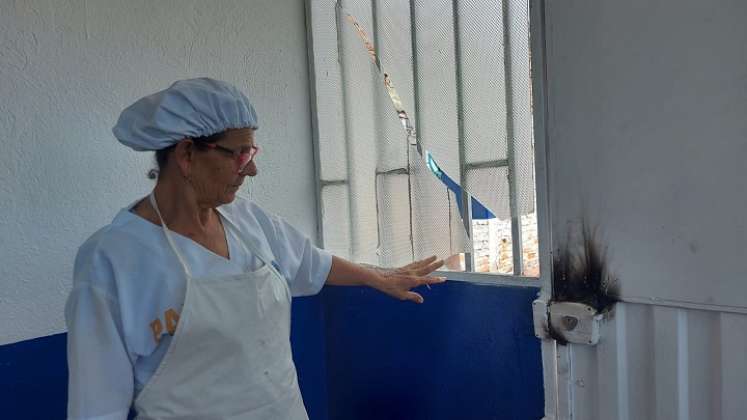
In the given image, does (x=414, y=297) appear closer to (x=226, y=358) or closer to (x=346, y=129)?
(x=226, y=358)

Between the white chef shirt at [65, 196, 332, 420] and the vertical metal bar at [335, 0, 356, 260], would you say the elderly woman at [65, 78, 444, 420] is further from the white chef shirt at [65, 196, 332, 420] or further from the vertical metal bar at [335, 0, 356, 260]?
the vertical metal bar at [335, 0, 356, 260]

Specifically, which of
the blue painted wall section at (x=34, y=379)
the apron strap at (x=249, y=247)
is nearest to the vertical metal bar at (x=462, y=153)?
the apron strap at (x=249, y=247)

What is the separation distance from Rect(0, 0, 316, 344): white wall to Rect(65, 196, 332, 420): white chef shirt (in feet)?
1.49

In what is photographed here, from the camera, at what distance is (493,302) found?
1659 mm

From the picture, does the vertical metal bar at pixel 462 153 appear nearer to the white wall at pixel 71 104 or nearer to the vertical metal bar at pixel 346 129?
the vertical metal bar at pixel 346 129

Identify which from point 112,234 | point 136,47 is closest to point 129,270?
point 112,234

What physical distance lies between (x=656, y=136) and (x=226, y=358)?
1.05 metres

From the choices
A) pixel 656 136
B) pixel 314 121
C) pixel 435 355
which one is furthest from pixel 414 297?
pixel 314 121

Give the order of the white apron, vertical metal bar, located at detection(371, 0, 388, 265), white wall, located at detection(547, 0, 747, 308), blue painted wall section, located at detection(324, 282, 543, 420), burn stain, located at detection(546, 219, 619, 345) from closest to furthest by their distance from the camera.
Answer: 1. white wall, located at detection(547, 0, 747, 308)
2. the white apron
3. burn stain, located at detection(546, 219, 619, 345)
4. blue painted wall section, located at detection(324, 282, 543, 420)
5. vertical metal bar, located at detection(371, 0, 388, 265)

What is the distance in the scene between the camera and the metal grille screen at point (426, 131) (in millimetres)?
1576

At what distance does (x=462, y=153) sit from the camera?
1.71 meters

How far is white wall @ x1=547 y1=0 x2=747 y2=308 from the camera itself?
1069 millimetres

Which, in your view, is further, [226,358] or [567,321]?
[567,321]

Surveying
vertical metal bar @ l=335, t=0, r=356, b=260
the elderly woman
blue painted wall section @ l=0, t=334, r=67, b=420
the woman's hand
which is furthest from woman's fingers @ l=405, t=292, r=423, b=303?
blue painted wall section @ l=0, t=334, r=67, b=420
